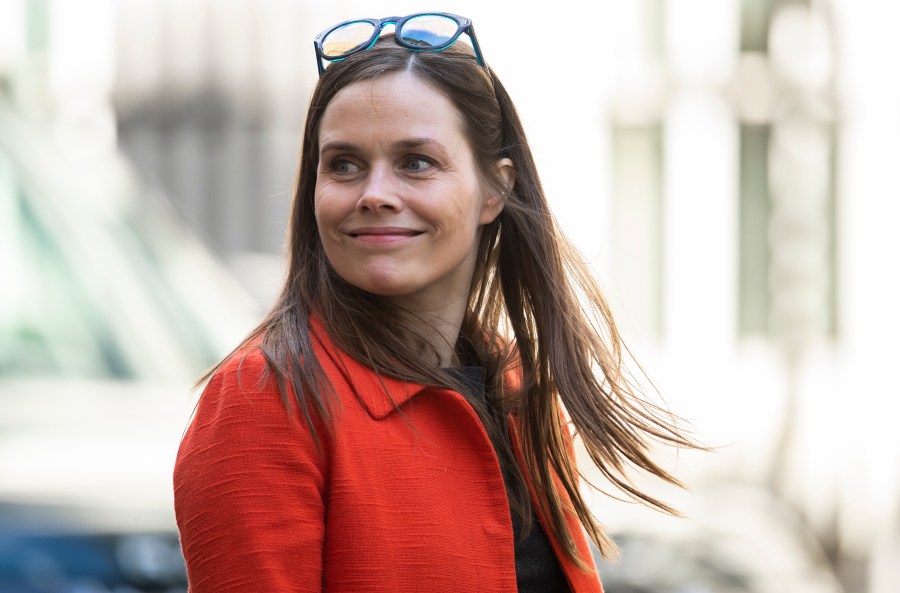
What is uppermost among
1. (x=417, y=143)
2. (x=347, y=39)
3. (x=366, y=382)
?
(x=347, y=39)

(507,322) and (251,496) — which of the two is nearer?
(251,496)

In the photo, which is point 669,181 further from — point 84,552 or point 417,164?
point 417,164

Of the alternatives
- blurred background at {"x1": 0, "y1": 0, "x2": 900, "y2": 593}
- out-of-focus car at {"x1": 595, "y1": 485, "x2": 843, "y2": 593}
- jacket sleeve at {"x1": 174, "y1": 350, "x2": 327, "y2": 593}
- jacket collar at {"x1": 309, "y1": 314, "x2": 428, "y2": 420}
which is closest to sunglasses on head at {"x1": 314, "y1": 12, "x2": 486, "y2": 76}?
jacket collar at {"x1": 309, "y1": 314, "x2": 428, "y2": 420}

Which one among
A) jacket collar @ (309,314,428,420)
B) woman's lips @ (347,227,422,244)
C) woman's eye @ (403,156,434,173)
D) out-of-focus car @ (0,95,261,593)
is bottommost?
out-of-focus car @ (0,95,261,593)

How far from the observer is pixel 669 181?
4738 mm

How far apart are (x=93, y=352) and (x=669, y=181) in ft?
7.24

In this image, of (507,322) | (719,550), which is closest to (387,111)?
(507,322)

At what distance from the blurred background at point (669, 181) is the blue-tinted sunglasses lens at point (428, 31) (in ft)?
8.84

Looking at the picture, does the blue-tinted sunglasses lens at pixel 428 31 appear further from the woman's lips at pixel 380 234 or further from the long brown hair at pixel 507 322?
the woman's lips at pixel 380 234

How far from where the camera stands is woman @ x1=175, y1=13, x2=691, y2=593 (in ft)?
4.66

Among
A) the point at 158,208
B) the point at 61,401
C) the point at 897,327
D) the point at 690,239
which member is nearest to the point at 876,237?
the point at 897,327

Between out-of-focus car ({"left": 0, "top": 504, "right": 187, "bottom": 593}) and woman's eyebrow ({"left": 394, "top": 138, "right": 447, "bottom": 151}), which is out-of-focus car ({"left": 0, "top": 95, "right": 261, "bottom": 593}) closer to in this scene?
out-of-focus car ({"left": 0, "top": 504, "right": 187, "bottom": 593})

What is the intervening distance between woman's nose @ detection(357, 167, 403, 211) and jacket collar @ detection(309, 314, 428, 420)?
0.17 metres

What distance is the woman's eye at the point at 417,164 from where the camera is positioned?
165cm
